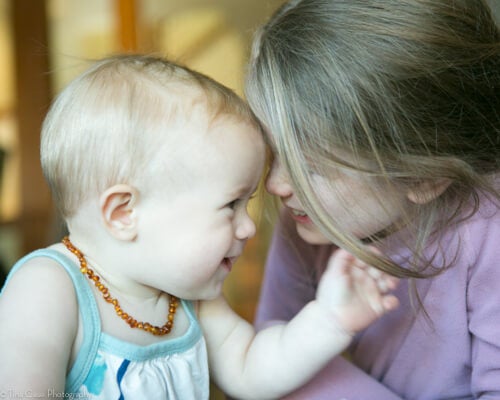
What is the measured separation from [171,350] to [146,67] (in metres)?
0.37

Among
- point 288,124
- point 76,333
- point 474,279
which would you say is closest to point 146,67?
point 288,124

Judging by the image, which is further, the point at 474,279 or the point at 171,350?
the point at 474,279

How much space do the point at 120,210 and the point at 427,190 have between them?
18.0 inches

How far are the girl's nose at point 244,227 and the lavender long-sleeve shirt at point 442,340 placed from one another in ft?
0.79

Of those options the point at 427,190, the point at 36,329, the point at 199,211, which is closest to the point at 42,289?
the point at 36,329

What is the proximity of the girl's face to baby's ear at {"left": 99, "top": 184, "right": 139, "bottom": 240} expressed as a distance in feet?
0.84

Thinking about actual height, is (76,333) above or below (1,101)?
above

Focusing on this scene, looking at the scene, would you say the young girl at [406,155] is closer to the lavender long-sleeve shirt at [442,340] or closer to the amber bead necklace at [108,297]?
the lavender long-sleeve shirt at [442,340]

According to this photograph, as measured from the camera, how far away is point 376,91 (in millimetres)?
853

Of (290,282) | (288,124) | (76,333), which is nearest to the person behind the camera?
(76,333)

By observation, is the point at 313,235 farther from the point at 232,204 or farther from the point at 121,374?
the point at 121,374

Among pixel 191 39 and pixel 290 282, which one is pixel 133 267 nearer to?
pixel 290 282

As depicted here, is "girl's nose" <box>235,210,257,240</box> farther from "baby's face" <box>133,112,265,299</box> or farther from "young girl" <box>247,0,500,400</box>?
"young girl" <box>247,0,500,400</box>

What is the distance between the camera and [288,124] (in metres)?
0.87
